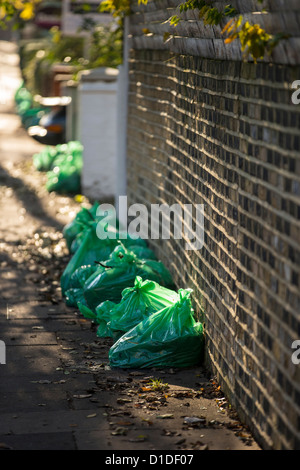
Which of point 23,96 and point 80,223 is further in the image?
point 23,96

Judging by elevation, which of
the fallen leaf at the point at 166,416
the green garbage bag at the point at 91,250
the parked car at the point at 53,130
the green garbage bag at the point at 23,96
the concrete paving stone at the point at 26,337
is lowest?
the green garbage bag at the point at 23,96

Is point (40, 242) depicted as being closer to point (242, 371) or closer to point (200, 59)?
point (200, 59)

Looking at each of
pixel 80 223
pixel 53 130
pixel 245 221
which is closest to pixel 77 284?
pixel 80 223

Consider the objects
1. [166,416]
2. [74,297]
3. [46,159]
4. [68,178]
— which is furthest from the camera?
[46,159]

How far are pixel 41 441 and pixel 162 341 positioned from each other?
166 centimetres

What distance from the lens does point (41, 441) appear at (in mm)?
5121

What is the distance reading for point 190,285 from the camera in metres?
7.32

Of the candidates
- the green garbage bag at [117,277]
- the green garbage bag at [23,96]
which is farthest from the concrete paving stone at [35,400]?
the green garbage bag at [23,96]

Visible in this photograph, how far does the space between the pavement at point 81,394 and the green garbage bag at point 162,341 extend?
9cm

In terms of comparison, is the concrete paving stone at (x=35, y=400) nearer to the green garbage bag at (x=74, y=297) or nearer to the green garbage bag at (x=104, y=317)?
the green garbage bag at (x=104, y=317)

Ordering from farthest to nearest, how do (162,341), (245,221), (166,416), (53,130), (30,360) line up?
(53,130)
(30,360)
(162,341)
(166,416)
(245,221)

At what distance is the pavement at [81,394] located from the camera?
517 centimetres

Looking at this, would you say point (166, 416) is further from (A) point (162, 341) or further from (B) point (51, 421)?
(A) point (162, 341)

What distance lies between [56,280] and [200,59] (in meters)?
3.62
